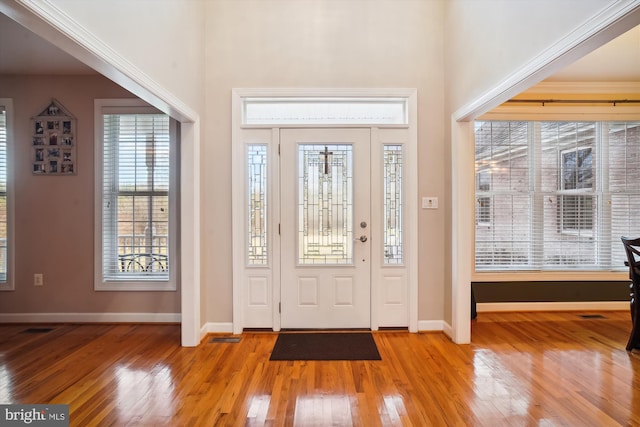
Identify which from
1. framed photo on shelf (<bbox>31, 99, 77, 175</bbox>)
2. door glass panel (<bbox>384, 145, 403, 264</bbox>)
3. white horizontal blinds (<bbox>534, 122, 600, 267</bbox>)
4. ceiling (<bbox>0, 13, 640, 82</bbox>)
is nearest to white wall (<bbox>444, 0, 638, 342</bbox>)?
door glass panel (<bbox>384, 145, 403, 264</bbox>)

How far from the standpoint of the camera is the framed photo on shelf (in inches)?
140

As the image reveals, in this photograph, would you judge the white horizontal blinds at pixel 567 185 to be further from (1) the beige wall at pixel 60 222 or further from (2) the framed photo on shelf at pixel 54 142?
(2) the framed photo on shelf at pixel 54 142

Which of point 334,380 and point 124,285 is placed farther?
point 124,285

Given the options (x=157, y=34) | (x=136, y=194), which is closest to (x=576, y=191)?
(x=157, y=34)

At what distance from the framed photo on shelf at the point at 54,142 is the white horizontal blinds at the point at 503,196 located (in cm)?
485

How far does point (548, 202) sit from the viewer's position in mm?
3980

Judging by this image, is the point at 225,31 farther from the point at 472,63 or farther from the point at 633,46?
the point at 633,46

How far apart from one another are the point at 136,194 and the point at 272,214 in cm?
167

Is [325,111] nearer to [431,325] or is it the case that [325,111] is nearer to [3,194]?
[431,325]

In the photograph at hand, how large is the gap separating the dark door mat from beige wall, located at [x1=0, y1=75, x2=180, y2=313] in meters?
1.47

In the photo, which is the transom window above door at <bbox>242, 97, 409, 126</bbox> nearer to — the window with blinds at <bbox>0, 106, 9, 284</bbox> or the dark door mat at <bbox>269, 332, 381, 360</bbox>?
the dark door mat at <bbox>269, 332, 381, 360</bbox>

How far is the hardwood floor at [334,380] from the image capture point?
6.40 ft

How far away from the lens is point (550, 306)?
12.9 feet

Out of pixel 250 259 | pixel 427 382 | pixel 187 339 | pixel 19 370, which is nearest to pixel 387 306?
pixel 427 382
